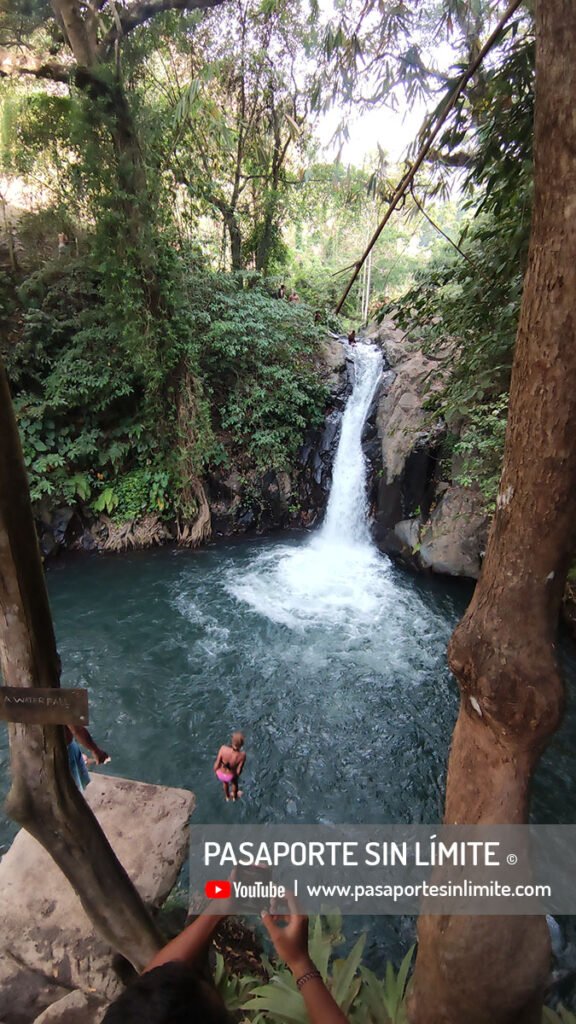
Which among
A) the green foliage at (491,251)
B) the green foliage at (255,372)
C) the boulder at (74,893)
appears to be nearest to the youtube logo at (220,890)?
the boulder at (74,893)

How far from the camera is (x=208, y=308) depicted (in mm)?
9828

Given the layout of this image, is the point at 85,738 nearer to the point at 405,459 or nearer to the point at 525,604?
the point at 525,604

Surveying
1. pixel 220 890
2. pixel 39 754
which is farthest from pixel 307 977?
pixel 39 754

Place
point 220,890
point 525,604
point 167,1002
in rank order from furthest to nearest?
point 220,890 < point 525,604 < point 167,1002

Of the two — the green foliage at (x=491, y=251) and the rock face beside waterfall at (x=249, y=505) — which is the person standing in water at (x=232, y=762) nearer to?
the green foliage at (x=491, y=251)

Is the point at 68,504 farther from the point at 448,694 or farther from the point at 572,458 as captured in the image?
the point at 572,458

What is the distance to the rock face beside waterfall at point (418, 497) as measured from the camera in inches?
316

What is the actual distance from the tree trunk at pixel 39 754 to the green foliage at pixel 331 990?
65 cm

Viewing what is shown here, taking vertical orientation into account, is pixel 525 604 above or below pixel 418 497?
above

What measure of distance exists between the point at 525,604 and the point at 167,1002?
1510 millimetres

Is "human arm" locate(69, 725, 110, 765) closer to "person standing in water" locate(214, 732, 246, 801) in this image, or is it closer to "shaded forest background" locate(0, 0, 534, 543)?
"person standing in water" locate(214, 732, 246, 801)

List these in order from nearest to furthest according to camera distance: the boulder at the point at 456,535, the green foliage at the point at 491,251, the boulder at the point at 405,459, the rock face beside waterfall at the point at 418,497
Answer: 1. the green foliage at the point at 491,251
2. the boulder at the point at 456,535
3. the rock face beside waterfall at the point at 418,497
4. the boulder at the point at 405,459

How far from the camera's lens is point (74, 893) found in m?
2.91

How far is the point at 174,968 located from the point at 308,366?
35.8 feet
